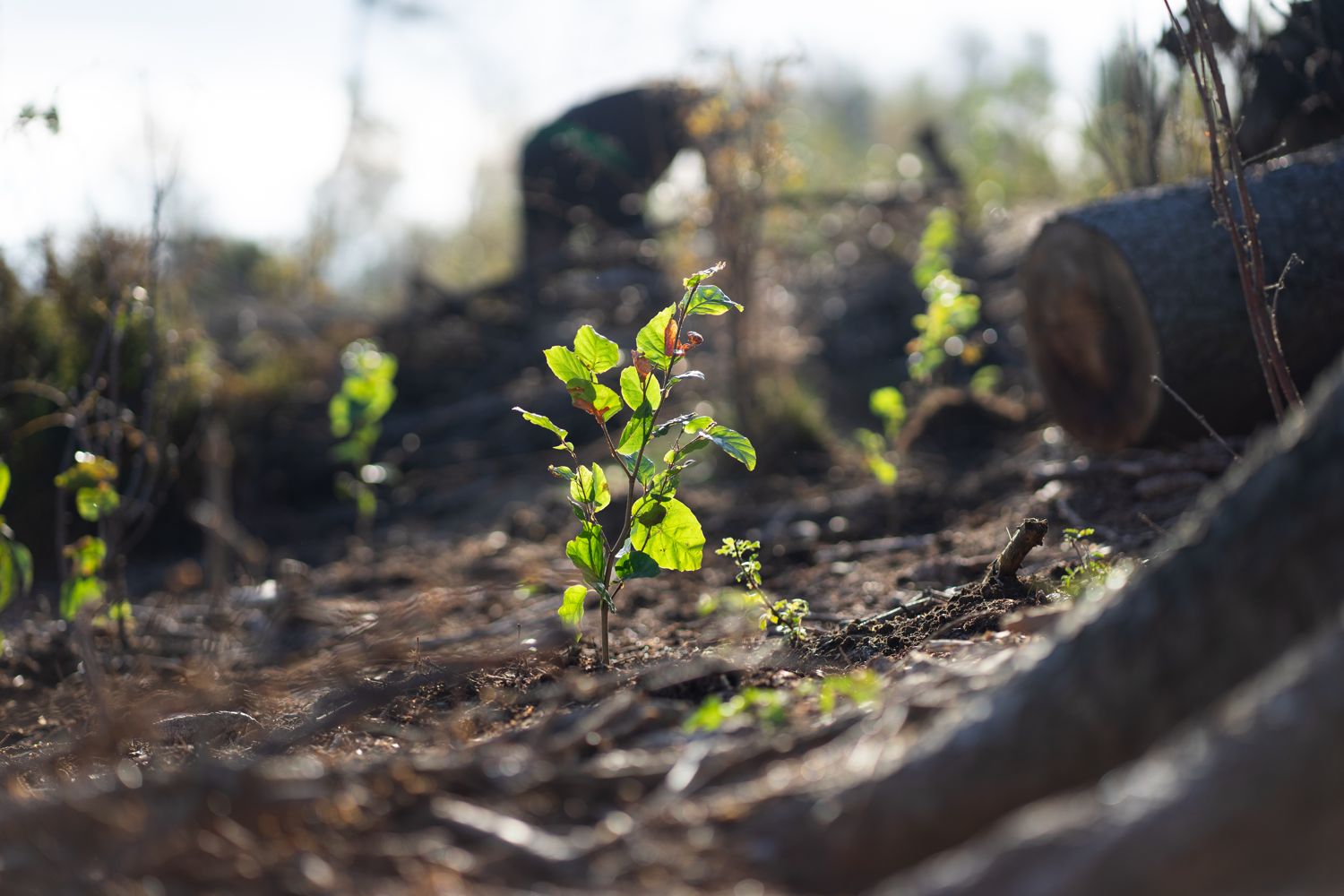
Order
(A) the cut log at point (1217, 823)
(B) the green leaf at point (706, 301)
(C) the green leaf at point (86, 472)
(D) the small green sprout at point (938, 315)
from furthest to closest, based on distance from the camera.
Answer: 1. (D) the small green sprout at point (938, 315)
2. (C) the green leaf at point (86, 472)
3. (B) the green leaf at point (706, 301)
4. (A) the cut log at point (1217, 823)

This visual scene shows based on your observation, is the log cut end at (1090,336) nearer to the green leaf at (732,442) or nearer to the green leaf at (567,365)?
the green leaf at (732,442)

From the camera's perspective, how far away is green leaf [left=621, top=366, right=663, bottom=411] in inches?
106

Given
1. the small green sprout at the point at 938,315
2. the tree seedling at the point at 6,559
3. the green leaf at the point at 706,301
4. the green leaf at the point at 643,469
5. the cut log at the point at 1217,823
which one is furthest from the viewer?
the small green sprout at the point at 938,315

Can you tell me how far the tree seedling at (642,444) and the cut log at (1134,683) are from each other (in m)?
1.16

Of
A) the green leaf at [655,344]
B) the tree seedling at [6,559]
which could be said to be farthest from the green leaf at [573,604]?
the tree seedling at [6,559]

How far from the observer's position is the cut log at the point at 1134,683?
1418 mm

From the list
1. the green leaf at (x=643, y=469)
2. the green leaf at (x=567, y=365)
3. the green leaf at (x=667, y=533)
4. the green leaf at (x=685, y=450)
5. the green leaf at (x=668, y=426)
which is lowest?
the green leaf at (x=667, y=533)

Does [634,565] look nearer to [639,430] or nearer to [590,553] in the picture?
[590,553]

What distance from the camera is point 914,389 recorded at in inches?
282

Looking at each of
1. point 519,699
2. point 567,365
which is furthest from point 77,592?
point 567,365

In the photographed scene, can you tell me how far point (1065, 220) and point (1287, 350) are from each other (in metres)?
0.97

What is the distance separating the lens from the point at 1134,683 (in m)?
1.47

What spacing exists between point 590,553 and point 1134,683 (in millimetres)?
1559

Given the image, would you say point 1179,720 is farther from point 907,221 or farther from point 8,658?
point 907,221
